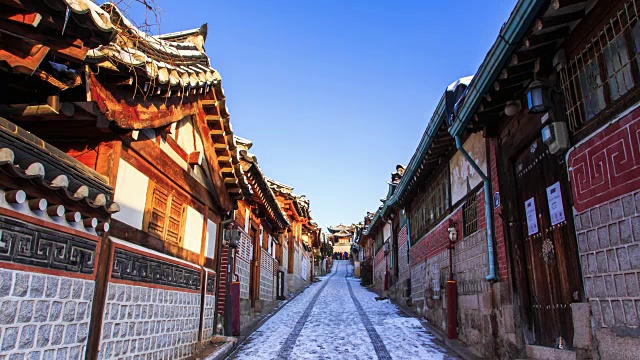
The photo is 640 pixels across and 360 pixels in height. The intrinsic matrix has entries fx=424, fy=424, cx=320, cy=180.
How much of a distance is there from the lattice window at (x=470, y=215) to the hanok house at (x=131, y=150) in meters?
5.10

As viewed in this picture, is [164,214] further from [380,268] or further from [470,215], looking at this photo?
[380,268]

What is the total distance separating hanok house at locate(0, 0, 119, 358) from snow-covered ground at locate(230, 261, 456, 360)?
4.81 m

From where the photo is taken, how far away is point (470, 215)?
28.5 ft

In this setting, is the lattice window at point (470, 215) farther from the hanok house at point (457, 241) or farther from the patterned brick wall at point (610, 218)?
the patterned brick wall at point (610, 218)

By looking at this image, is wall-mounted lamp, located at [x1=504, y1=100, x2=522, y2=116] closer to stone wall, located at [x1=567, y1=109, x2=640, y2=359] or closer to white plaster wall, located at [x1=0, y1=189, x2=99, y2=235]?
stone wall, located at [x1=567, y1=109, x2=640, y2=359]

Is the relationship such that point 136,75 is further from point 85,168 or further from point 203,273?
point 203,273

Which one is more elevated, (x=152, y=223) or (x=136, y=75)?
(x=136, y=75)

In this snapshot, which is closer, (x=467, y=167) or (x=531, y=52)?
(x=531, y=52)

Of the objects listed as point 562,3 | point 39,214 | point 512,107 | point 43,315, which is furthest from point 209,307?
point 562,3

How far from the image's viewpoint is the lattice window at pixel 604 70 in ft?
12.6

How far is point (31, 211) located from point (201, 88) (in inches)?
142

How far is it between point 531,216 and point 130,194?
559cm

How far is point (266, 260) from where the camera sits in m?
17.0

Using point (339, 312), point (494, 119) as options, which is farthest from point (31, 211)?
point (339, 312)
